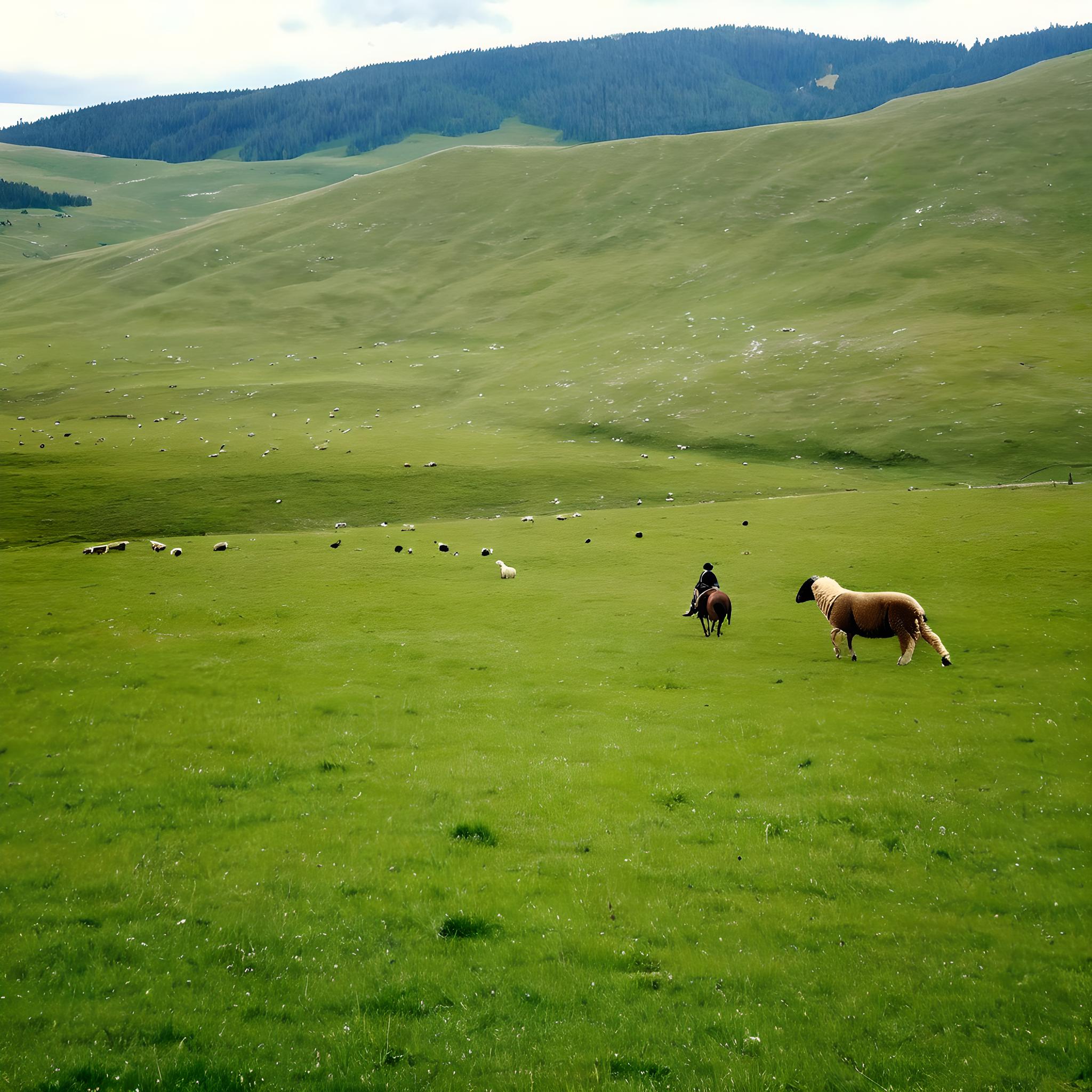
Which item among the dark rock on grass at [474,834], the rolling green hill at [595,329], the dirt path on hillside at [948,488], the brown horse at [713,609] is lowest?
the dark rock on grass at [474,834]

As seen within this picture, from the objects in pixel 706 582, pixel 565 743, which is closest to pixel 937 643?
pixel 706 582

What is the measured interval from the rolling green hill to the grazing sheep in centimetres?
3174

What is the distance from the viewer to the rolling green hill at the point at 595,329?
60125 millimetres

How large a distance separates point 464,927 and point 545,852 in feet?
8.06

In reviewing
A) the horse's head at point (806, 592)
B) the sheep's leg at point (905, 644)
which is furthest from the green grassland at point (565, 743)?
the horse's head at point (806, 592)

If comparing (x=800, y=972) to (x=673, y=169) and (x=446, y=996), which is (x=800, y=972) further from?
(x=673, y=169)

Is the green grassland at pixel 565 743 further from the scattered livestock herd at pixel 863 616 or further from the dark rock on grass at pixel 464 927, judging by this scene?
the scattered livestock herd at pixel 863 616

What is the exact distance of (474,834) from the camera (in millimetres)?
14469

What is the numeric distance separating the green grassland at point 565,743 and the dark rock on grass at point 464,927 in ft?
0.16

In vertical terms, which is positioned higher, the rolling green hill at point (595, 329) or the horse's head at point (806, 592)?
the rolling green hill at point (595, 329)

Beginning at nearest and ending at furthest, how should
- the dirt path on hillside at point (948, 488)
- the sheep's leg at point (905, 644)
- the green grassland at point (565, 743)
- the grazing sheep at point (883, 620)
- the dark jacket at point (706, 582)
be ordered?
the green grassland at point (565, 743) < the sheep's leg at point (905, 644) < the grazing sheep at point (883, 620) < the dark jacket at point (706, 582) < the dirt path on hillside at point (948, 488)

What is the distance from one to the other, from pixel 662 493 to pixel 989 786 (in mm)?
41630

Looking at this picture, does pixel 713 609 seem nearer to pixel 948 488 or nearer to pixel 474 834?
pixel 474 834

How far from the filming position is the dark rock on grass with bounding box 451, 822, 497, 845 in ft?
46.8
